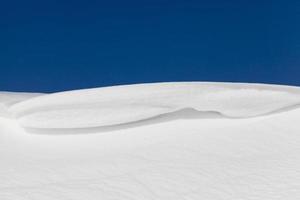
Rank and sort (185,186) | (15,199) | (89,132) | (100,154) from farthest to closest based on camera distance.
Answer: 1. (89,132)
2. (100,154)
3. (185,186)
4. (15,199)

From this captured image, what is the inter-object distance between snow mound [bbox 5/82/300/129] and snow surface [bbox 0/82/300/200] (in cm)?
1

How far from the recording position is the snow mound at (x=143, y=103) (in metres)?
5.49

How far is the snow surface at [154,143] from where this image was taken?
141 inches

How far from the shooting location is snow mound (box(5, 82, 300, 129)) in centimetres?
549

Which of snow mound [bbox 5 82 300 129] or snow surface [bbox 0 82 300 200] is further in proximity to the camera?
snow mound [bbox 5 82 300 129]

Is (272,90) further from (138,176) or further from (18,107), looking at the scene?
(18,107)

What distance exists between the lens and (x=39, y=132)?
17.9ft

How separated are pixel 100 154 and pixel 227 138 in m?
1.51

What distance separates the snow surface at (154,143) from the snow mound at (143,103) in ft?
0.04

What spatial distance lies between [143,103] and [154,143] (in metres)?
1.00

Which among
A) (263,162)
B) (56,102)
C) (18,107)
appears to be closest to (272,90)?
(263,162)

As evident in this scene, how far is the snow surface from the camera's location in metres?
3.57

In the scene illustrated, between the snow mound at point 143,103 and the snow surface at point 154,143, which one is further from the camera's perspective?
the snow mound at point 143,103

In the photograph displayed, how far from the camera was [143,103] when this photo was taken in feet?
18.7
